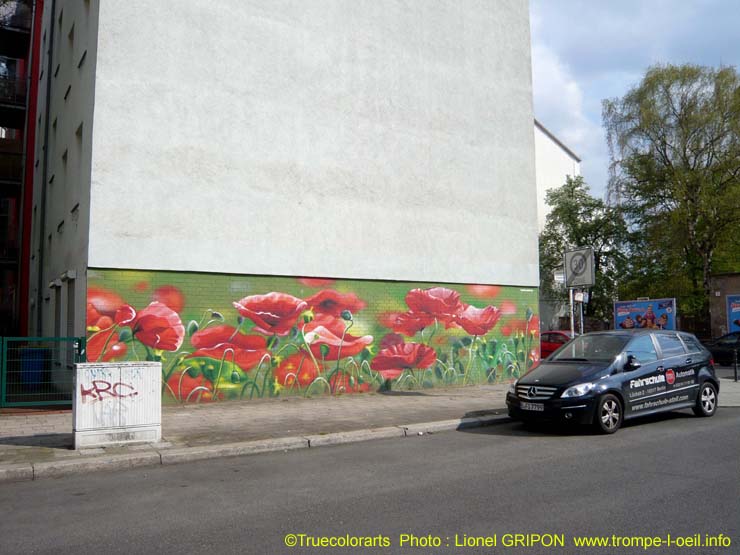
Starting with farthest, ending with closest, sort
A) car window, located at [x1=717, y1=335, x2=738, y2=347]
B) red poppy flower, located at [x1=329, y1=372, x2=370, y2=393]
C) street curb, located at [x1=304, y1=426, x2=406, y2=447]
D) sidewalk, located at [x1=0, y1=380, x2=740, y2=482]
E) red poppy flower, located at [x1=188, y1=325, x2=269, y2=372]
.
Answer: car window, located at [x1=717, y1=335, x2=738, y2=347]
red poppy flower, located at [x1=329, y1=372, x2=370, y2=393]
red poppy flower, located at [x1=188, y1=325, x2=269, y2=372]
street curb, located at [x1=304, y1=426, x2=406, y2=447]
sidewalk, located at [x1=0, y1=380, x2=740, y2=482]

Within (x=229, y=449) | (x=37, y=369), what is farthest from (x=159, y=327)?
(x=229, y=449)

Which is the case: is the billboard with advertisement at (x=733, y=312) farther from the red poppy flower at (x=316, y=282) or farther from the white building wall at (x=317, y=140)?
the red poppy flower at (x=316, y=282)

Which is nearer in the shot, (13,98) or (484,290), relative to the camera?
(484,290)

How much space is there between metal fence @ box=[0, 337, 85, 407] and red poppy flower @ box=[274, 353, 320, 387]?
3859 millimetres

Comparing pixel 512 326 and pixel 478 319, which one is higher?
pixel 478 319

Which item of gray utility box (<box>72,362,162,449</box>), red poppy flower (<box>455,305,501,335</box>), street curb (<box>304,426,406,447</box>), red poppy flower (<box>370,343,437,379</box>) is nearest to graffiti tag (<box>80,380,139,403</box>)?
Answer: gray utility box (<box>72,362,162,449</box>)

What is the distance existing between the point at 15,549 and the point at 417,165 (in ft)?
41.5

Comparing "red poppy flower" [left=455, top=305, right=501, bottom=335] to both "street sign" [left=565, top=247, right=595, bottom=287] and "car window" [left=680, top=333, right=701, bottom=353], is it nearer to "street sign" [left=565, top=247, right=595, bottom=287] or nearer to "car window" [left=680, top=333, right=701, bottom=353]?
"street sign" [left=565, top=247, right=595, bottom=287]

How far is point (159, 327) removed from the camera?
472 inches

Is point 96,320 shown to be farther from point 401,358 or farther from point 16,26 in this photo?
point 16,26

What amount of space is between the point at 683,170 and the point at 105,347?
31783 mm

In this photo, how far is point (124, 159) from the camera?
11945 mm

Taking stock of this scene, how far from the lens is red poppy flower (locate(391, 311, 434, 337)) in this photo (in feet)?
49.4

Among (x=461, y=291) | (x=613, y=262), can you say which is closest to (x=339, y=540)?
(x=461, y=291)
